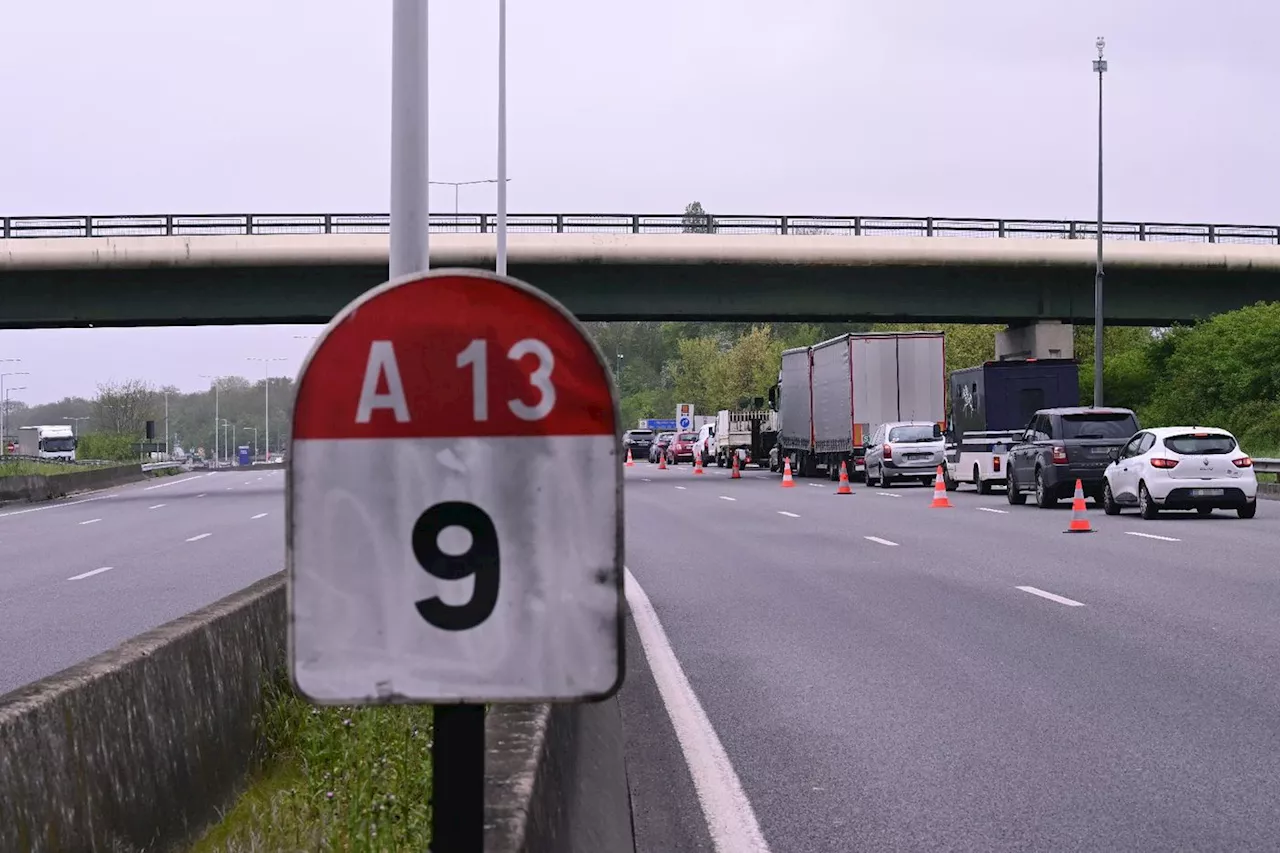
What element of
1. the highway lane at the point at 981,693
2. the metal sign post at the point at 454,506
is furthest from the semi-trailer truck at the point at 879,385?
the metal sign post at the point at 454,506

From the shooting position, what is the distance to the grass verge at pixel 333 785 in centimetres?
531

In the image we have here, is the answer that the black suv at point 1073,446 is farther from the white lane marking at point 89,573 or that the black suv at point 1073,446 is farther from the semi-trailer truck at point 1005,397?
the white lane marking at point 89,573

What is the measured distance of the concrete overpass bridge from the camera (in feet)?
156

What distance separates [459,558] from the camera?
10.2 ft

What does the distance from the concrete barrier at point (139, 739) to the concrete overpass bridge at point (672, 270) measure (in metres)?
40.9

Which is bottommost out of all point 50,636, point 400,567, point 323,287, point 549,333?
point 50,636

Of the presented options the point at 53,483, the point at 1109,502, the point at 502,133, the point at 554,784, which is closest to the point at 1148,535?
the point at 1109,502

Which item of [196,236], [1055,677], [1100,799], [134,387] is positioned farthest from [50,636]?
[134,387]

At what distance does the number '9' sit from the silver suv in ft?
142

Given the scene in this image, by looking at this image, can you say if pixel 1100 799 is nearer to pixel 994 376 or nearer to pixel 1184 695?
pixel 1184 695

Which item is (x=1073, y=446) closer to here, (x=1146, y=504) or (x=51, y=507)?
(x=1146, y=504)

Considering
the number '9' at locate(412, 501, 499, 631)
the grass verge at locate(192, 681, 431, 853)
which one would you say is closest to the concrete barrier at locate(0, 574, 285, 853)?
the grass verge at locate(192, 681, 431, 853)

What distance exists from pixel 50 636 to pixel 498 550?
11.8 metres

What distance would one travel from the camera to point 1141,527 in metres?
26.1
